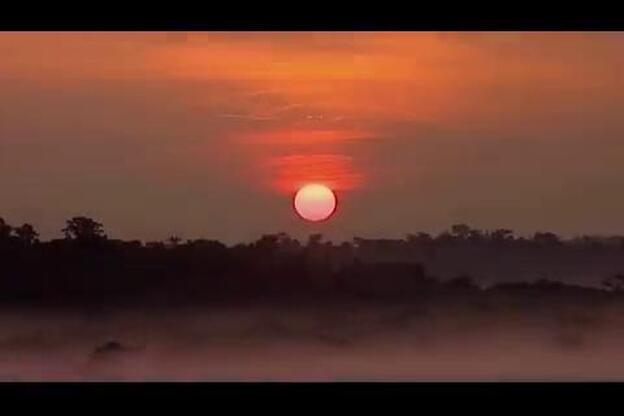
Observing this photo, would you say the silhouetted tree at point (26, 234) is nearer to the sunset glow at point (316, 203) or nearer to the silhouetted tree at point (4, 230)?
the silhouetted tree at point (4, 230)

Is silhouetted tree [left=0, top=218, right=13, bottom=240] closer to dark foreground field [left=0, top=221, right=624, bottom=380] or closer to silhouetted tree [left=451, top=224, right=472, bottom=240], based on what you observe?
dark foreground field [left=0, top=221, right=624, bottom=380]

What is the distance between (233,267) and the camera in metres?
1.85

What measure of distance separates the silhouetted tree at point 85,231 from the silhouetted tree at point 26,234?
56 millimetres

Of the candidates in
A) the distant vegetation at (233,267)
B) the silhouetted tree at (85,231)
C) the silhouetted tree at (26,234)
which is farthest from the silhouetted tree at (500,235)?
the silhouetted tree at (26,234)

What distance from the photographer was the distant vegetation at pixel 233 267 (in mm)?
1841

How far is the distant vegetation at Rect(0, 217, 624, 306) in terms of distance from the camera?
72.5 inches

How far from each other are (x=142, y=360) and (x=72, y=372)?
127 mm

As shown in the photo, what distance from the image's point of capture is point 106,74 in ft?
6.17

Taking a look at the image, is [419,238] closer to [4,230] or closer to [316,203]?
[316,203]

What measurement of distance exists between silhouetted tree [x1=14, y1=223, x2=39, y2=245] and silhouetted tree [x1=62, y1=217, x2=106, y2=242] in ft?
0.18

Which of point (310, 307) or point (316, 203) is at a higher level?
point (316, 203)

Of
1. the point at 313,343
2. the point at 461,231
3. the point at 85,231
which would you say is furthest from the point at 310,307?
the point at 85,231

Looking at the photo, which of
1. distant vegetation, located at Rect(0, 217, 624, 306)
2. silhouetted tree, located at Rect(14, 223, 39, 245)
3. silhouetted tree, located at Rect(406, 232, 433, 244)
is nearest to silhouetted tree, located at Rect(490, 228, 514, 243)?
distant vegetation, located at Rect(0, 217, 624, 306)

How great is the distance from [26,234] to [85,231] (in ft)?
0.36
